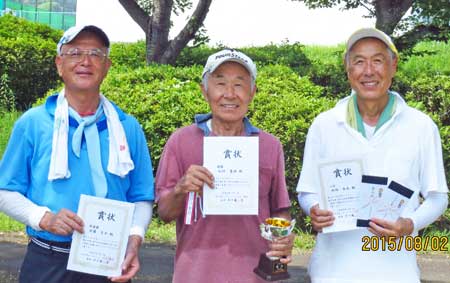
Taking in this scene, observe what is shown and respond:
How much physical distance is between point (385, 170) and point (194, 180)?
88 centimetres

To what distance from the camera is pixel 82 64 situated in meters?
3.31

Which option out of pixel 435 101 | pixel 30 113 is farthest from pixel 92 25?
pixel 435 101

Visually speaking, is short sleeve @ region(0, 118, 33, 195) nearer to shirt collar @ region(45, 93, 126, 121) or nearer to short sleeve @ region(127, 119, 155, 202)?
shirt collar @ region(45, 93, 126, 121)

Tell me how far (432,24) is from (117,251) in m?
8.14

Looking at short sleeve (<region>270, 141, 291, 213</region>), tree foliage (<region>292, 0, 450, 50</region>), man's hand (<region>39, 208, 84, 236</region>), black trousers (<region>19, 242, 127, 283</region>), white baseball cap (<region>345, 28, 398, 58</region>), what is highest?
tree foliage (<region>292, 0, 450, 50</region>)

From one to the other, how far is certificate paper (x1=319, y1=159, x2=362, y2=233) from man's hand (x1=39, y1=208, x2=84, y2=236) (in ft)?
3.68

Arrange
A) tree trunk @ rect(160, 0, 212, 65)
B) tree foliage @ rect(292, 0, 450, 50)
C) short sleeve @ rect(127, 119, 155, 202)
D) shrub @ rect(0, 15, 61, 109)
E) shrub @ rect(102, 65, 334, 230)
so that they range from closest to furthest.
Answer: short sleeve @ rect(127, 119, 155, 202)
shrub @ rect(102, 65, 334, 230)
tree foliage @ rect(292, 0, 450, 50)
tree trunk @ rect(160, 0, 212, 65)
shrub @ rect(0, 15, 61, 109)

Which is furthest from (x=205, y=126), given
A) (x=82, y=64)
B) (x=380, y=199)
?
(x=380, y=199)

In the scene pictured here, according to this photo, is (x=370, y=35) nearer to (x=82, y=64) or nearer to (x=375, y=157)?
(x=375, y=157)

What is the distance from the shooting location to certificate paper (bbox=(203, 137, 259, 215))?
3.24 meters

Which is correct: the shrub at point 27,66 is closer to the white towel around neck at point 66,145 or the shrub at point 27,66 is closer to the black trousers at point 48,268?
the white towel around neck at point 66,145

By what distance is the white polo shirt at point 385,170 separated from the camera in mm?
3312

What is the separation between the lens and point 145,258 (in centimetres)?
675

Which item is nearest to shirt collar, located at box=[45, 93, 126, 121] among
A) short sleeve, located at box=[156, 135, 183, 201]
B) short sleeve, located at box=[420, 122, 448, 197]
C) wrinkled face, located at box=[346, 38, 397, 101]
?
short sleeve, located at box=[156, 135, 183, 201]
